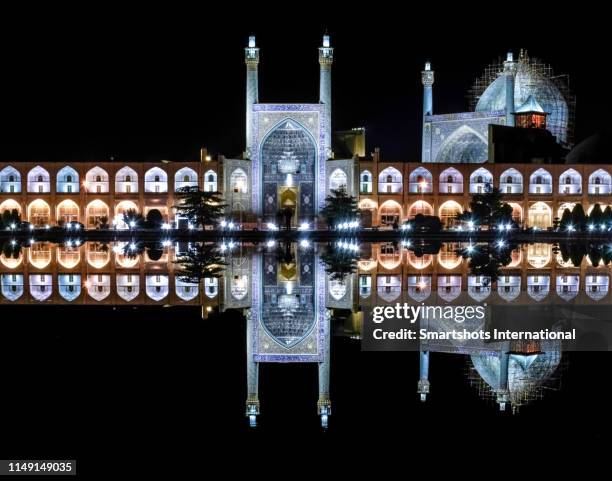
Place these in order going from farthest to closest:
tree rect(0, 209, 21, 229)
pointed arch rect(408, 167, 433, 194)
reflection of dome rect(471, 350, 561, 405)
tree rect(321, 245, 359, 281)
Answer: pointed arch rect(408, 167, 433, 194), tree rect(0, 209, 21, 229), tree rect(321, 245, 359, 281), reflection of dome rect(471, 350, 561, 405)

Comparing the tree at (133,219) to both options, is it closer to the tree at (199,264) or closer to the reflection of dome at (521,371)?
the tree at (199,264)

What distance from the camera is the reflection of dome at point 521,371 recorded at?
521 centimetres

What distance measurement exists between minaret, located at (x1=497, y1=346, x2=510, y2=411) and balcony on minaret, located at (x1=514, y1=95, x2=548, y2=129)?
127 feet

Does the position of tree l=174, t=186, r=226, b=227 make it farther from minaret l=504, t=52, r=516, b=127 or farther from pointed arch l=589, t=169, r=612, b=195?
pointed arch l=589, t=169, r=612, b=195

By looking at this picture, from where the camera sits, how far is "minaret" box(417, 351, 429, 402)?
17.3ft

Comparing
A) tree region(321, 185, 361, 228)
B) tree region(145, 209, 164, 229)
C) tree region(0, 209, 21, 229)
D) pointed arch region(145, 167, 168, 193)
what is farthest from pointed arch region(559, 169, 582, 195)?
tree region(0, 209, 21, 229)

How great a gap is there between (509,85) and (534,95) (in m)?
2.44

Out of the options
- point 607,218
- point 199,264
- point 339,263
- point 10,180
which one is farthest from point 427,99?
point 199,264

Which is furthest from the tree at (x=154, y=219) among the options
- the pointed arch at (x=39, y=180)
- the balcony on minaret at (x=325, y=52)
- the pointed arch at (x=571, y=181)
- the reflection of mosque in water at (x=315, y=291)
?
the pointed arch at (x=571, y=181)

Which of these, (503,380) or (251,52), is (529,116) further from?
(503,380)

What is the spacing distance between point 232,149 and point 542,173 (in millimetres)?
17000

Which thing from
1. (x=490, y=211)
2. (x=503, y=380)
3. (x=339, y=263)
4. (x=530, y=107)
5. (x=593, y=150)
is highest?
(x=530, y=107)

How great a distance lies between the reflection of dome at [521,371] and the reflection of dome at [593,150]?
39338mm

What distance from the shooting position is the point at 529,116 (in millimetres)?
42812
